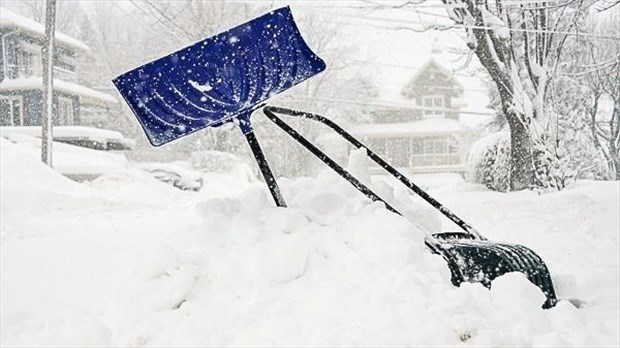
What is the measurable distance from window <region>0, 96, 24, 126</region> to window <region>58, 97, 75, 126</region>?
1.69 metres

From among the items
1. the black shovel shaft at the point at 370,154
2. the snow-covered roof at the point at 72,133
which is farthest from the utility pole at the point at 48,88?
the black shovel shaft at the point at 370,154

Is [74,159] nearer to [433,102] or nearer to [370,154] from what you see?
[370,154]

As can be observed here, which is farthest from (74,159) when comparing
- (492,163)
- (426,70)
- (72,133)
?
(426,70)

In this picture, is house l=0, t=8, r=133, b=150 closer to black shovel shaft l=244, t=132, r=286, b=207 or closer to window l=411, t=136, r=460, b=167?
window l=411, t=136, r=460, b=167

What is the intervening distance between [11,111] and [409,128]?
2184 centimetres

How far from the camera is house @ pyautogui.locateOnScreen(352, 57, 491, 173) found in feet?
123

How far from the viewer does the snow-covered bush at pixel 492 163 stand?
15125 mm

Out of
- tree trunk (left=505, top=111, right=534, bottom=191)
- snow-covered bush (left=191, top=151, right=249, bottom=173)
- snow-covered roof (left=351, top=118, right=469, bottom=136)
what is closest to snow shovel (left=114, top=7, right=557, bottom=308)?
tree trunk (left=505, top=111, right=534, bottom=191)

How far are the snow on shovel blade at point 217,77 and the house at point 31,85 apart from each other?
2133 cm

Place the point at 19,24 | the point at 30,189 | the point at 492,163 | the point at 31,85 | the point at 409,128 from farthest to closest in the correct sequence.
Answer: the point at 409,128
the point at 31,85
the point at 19,24
the point at 492,163
the point at 30,189

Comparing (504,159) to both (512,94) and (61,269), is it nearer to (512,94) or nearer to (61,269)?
(512,94)

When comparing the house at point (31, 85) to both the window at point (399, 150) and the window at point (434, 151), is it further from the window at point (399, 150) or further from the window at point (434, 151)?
the window at point (434, 151)

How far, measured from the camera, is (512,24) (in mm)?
13711

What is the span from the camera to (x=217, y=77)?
334cm
